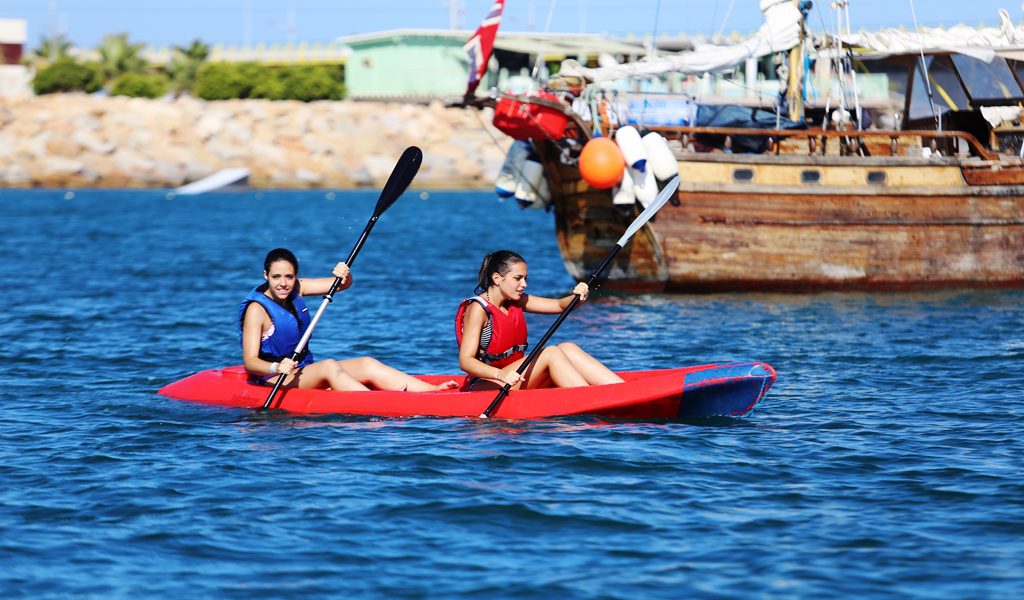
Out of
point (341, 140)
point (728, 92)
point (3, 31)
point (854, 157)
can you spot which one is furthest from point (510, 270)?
point (3, 31)

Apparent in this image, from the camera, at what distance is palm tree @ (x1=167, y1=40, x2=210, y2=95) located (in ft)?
262

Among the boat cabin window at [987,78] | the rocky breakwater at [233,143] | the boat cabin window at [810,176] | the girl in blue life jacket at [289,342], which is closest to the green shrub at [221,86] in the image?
the rocky breakwater at [233,143]

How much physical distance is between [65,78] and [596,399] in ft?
241

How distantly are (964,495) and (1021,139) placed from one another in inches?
539

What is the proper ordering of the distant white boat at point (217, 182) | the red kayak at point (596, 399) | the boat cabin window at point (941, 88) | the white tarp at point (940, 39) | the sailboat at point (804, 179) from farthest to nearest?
the distant white boat at point (217, 182), the boat cabin window at point (941, 88), the white tarp at point (940, 39), the sailboat at point (804, 179), the red kayak at point (596, 399)

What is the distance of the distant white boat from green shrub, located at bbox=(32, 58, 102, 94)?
39.9ft

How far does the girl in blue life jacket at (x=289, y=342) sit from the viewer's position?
34.4 ft

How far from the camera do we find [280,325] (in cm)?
1062

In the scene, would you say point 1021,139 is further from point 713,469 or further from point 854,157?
point 713,469

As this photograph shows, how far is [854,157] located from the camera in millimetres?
18938

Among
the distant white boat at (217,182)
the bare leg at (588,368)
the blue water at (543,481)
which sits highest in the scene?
the bare leg at (588,368)

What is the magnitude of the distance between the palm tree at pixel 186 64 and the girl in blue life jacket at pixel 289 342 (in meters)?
71.7

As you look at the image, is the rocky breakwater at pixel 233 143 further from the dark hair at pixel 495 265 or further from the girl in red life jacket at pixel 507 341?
the dark hair at pixel 495 265

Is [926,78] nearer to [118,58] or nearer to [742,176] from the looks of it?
[742,176]
